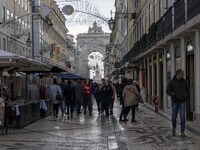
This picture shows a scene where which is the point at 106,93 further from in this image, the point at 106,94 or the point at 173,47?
the point at 173,47

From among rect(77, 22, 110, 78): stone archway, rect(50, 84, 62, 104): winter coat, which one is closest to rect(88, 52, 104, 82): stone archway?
rect(77, 22, 110, 78): stone archway

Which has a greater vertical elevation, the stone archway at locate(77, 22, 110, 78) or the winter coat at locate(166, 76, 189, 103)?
the stone archway at locate(77, 22, 110, 78)

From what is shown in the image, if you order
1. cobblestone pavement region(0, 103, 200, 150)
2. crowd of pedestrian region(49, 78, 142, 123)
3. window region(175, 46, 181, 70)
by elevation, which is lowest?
cobblestone pavement region(0, 103, 200, 150)

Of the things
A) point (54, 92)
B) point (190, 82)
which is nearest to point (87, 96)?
point (54, 92)

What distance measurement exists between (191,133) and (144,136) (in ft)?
4.43

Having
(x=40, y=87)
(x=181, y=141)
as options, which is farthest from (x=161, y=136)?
(x=40, y=87)

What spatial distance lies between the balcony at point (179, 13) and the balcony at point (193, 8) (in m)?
1.13

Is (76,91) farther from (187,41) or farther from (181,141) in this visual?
(181,141)

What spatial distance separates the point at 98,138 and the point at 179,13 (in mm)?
6721

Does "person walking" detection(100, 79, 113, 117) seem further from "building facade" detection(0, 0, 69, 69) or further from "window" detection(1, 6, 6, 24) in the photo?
"window" detection(1, 6, 6, 24)

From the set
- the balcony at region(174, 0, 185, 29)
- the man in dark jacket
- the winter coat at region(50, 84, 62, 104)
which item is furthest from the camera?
the winter coat at region(50, 84, 62, 104)

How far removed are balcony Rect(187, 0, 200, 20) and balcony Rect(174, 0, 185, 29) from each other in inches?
44.3

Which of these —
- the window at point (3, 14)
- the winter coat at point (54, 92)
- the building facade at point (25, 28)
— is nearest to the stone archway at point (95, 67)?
the building facade at point (25, 28)

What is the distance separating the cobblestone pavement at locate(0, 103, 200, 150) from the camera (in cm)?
1116
